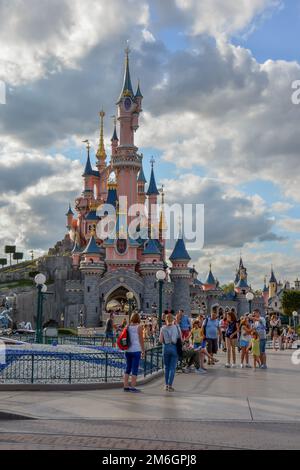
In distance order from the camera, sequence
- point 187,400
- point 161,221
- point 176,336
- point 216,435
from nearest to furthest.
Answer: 1. point 216,435
2. point 187,400
3. point 176,336
4. point 161,221

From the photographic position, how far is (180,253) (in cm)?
6419

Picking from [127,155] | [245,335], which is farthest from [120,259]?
[245,335]

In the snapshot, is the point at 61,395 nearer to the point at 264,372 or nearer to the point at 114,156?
the point at 264,372

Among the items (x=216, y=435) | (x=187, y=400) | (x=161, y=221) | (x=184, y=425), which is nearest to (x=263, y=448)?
(x=216, y=435)

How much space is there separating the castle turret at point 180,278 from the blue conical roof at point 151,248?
375cm

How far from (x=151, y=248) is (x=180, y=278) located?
16.3 ft

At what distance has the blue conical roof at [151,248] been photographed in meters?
60.3

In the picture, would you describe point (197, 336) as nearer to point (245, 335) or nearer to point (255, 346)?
point (255, 346)

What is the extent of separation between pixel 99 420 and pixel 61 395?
2.75 metres

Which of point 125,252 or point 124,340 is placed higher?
point 125,252

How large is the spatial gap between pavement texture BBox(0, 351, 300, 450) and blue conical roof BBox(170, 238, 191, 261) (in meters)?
50.1

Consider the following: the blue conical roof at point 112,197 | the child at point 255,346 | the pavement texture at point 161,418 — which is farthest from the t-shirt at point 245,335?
the blue conical roof at point 112,197

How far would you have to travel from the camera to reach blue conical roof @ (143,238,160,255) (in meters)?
60.3

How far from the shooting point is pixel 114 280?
59031 millimetres
